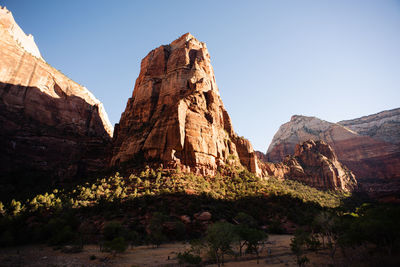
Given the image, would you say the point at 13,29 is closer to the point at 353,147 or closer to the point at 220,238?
the point at 220,238

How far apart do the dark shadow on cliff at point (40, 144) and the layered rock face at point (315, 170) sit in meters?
70.5

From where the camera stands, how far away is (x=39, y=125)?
2650 inches

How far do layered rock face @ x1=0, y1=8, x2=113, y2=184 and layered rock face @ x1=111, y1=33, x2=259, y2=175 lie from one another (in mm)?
15268

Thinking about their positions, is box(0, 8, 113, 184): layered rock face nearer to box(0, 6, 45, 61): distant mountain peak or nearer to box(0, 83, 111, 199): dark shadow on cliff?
box(0, 83, 111, 199): dark shadow on cliff

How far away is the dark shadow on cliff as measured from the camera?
2119 inches

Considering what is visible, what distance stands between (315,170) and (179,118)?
78.0 m

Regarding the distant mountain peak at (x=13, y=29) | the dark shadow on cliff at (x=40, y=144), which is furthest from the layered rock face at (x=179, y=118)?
the distant mountain peak at (x=13, y=29)

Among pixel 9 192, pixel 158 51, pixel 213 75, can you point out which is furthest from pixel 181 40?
pixel 9 192

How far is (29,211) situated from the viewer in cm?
3353

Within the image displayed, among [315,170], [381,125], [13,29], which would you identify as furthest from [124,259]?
[381,125]

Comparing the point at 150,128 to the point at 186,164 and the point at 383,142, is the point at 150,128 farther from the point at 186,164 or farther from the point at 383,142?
the point at 383,142

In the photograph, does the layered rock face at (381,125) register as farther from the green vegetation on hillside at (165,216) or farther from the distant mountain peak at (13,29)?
the distant mountain peak at (13,29)

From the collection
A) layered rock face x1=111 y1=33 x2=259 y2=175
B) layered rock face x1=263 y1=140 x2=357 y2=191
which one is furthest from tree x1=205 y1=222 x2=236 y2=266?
layered rock face x1=263 y1=140 x2=357 y2=191

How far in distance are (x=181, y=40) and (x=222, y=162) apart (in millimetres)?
56391
